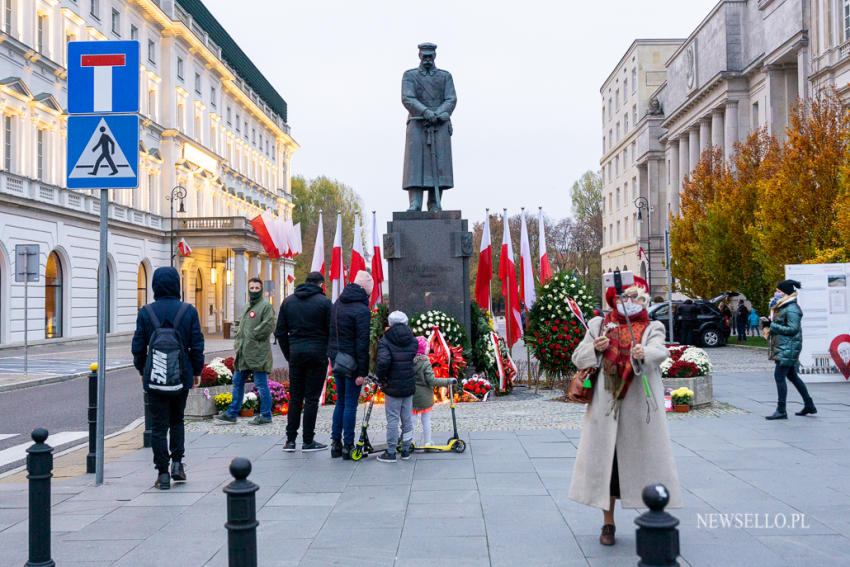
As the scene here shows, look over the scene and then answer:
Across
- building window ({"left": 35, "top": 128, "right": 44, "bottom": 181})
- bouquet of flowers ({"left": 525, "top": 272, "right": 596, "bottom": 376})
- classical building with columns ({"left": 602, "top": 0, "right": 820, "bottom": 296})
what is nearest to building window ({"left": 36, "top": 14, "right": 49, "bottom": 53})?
building window ({"left": 35, "top": 128, "right": 44, "bottom": 181})

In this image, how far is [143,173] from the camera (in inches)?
1770

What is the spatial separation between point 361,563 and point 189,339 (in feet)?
10.7

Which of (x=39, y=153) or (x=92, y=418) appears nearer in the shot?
(x=92, y=418)

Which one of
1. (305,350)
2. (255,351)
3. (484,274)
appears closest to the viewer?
(305,350)

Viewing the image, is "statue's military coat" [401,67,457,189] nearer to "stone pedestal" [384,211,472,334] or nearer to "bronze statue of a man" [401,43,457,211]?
"bronze statue of a man" [401,43,457,211]

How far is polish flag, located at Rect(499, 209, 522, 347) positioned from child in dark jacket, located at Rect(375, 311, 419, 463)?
7206 mm

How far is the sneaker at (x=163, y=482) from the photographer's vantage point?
285 inches

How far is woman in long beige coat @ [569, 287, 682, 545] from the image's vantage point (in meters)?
5.26

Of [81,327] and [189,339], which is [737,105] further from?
[189,339]

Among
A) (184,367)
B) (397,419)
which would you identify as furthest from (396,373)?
(184,367)

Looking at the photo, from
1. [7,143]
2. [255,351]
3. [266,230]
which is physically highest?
[7,143]

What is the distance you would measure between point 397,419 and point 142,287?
38.2 metres

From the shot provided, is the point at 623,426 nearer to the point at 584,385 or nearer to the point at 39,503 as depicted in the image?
the point at 584,385

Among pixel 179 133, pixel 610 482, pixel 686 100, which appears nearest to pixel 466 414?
pixel 610 482
